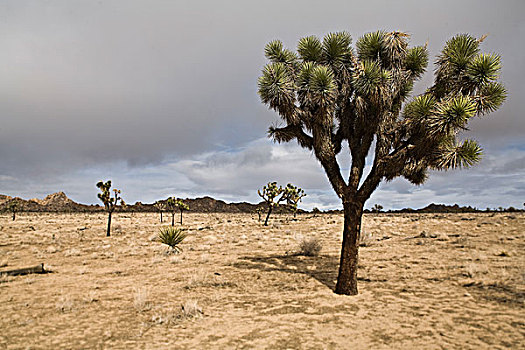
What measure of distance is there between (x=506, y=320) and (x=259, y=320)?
563 cm

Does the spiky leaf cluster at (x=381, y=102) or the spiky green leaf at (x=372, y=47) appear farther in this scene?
the spiky green leaf at (x=372, y=47)

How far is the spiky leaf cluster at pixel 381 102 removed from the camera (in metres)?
8.91

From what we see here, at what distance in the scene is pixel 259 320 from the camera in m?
7.69

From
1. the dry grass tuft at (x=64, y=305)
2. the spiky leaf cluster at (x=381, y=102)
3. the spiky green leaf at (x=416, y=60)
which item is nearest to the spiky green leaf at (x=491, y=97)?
the spiky leaf cluster at (x=381, y=102)

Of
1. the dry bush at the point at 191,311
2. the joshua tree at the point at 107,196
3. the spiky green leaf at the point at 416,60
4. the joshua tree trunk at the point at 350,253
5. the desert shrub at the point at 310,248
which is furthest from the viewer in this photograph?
the joshua tree at the point at 107,196

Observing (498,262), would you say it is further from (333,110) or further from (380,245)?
(333,110)

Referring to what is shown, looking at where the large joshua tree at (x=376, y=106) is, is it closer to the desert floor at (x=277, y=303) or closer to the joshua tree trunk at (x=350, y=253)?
the joshua tree trunk at (x=350, y=253)

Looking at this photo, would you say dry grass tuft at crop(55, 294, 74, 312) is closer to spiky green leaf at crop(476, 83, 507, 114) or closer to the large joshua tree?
the large joshua tree

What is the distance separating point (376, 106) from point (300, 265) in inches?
311

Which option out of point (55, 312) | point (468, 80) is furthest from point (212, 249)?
point (468, 80)

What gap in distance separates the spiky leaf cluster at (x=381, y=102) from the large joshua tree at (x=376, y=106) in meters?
0.03

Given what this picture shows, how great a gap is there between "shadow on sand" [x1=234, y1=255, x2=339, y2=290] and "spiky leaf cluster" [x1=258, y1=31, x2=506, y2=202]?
398 cm

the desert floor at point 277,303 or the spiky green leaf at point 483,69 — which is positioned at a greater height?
the spiky green leaf at point 483,69

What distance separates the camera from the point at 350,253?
31.4 ft
